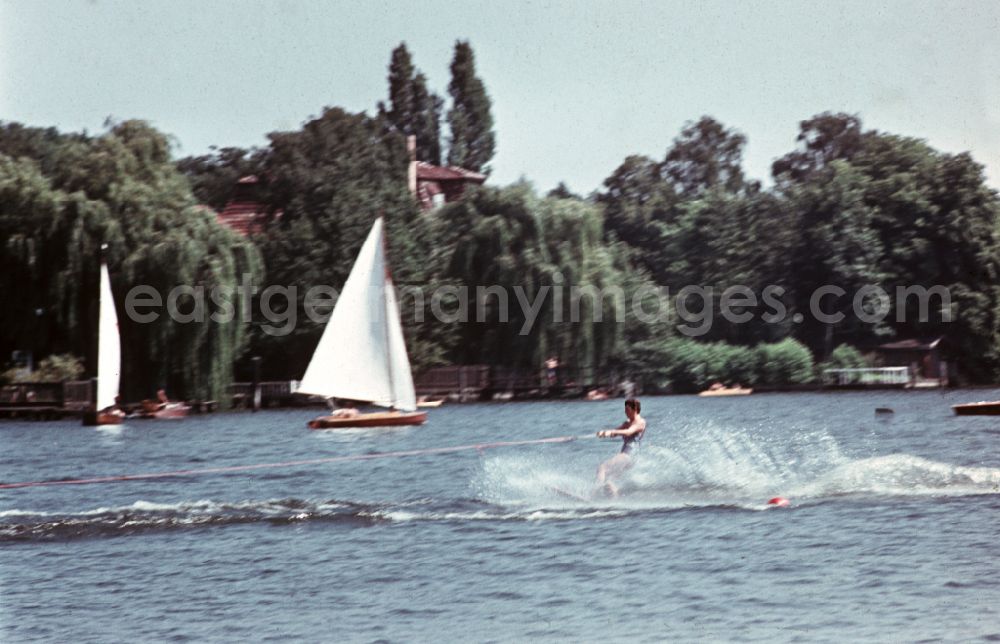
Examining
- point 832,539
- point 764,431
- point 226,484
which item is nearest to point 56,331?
point 764,431

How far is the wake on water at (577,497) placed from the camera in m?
28.0

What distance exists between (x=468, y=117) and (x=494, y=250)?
161 feet

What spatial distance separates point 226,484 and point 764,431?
23.0 metres

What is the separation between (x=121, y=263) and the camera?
66.1 meters

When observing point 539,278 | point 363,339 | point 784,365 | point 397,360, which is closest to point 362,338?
point 363,339

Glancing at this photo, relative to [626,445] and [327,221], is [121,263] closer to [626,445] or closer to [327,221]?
[327,221]

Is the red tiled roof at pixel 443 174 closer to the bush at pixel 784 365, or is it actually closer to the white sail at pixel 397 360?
the bush at pixel 784 365

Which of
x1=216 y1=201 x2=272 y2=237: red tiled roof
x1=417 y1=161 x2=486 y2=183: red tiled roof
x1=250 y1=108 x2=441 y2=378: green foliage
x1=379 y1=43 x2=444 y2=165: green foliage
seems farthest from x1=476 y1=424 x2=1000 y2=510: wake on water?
x1=379 y1=43 x2=444 y2=165: green foliage

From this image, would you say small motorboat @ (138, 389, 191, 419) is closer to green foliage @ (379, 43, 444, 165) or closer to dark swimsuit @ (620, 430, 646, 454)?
dark swimsuit @ (620, 430, 646, 454)

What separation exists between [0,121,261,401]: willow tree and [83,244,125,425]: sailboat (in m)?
1.91

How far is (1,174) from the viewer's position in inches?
2724

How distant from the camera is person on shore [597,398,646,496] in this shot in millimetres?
27781

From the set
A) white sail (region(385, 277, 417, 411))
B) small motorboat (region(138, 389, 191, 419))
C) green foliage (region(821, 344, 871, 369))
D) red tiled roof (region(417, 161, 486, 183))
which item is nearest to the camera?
white sail (region(385, 277, 417, 411))

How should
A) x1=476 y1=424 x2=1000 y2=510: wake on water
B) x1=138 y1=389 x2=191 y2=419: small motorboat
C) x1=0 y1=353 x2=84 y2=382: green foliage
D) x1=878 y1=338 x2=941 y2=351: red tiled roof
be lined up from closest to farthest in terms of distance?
x1=476 y1=424 x2=1000 y2=510: wake on water, x1=138 y1=389 x2=191 y2=419: small motorboat, x1=0 y1=353 x2=84 y2=382: green foliage, x1=878 y1=338 x2=941 y2=351: red tiled roof
